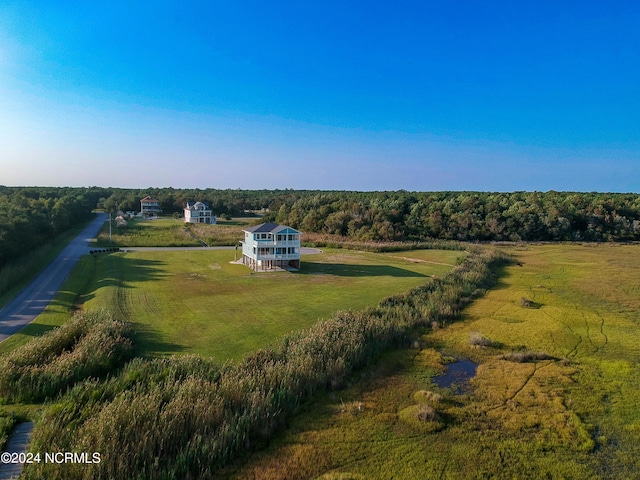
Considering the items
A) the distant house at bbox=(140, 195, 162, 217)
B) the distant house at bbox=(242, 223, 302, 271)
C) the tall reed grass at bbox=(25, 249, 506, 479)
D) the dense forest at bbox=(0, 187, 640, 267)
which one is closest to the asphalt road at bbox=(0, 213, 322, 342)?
the tall reed grass at bbox=(25, 249, 506, 479)

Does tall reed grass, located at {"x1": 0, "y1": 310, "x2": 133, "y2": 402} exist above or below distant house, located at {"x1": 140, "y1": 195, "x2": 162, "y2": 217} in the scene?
below

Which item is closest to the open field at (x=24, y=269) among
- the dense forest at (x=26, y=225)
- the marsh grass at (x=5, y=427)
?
the dense forest at (x=26, y=225)

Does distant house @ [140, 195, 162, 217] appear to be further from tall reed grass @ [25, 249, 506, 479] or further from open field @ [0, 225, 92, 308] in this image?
tall reed grass @ [25, 249, 506, 479]

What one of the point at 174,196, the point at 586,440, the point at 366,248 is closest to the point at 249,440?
the point at 586,440

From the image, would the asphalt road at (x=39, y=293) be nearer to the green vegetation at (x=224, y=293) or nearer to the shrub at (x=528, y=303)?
the green vegetation at (x=224, y=293)

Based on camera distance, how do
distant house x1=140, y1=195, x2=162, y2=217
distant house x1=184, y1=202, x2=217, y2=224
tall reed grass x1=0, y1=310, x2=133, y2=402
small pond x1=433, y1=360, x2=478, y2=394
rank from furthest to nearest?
1. distant house x1=140, y1=195, x2=162, y2=217
2. distant house x1=184, y1=202, x2=217, y2=224
3. small pond x1=433, y1=360, x2=478, y2=394
4. tall reed grass x1=0, y1=310, x2=133, y2=402

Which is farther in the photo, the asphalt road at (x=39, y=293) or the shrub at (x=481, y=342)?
the asphalt road at (x=39, y=293)
